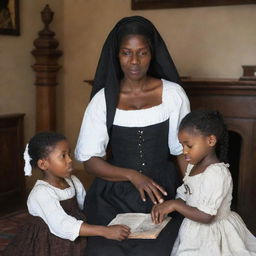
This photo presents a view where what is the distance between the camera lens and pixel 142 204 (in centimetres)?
241

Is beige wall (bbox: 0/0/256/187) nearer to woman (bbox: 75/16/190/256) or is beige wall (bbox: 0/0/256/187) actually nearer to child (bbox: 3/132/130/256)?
woman (bbox: 75/16/190/256)

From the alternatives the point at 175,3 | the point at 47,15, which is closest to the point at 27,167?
the point at 47,15

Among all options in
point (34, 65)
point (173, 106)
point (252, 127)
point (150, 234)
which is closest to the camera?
point (150, 234)

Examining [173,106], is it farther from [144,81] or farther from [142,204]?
[142,204]

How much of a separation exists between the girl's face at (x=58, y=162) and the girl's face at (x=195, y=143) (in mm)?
611

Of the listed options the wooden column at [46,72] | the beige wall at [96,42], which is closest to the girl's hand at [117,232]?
the beige wall at [96,42]

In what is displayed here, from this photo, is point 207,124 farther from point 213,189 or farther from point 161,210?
point 161,210

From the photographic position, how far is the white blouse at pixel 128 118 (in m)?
2.49

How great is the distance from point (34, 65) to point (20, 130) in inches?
27.8

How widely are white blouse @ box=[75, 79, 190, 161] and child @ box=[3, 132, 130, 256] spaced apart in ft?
0.68

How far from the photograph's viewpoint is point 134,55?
244 cm

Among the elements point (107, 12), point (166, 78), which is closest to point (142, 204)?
point (166, 78)

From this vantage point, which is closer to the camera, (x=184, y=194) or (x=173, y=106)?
(x=184, y=194)

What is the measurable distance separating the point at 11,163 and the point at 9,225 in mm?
651
